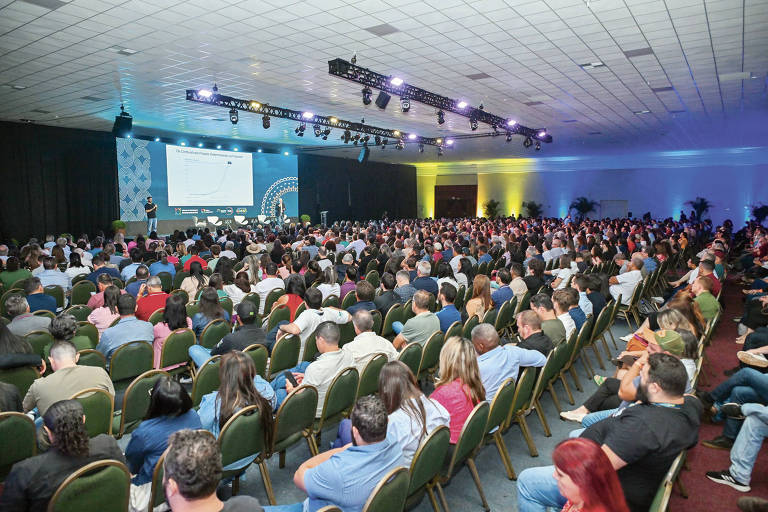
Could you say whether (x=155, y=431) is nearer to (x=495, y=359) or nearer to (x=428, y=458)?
(x=428, y=458)

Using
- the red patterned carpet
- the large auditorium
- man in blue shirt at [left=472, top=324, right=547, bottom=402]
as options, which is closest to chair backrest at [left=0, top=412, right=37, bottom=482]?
the large auditorium

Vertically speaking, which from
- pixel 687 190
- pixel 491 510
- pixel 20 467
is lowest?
pixel 491 510

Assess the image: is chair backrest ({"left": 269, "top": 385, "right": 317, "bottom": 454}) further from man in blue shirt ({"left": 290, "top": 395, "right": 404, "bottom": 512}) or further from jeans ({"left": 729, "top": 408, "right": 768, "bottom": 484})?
jeans ({"left": 729, "top": 408, "right": 768, "bottom": 484})

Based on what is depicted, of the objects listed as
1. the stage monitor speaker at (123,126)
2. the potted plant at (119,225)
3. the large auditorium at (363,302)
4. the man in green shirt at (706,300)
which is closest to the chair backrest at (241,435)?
the large auditorium at (363,302)

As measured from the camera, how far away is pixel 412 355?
4277 millimetres

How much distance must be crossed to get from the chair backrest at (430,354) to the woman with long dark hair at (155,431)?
2371 millimetres

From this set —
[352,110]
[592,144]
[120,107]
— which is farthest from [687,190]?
[120,107]

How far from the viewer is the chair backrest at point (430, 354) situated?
4.47 metres

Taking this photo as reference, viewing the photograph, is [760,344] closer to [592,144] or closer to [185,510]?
[185,510]

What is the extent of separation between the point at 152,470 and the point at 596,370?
5269mm

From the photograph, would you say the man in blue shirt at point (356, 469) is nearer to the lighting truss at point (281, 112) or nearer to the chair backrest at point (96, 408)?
the chair backrest at point (96, 408)

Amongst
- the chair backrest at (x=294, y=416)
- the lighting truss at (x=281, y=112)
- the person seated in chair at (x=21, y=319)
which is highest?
the lighting truss at (x=281, y=112)

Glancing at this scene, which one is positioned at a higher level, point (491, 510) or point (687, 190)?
point (687, 190)

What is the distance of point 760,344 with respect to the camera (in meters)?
4.81
